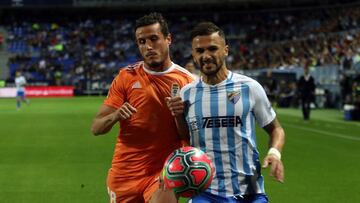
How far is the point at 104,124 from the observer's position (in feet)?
17.4

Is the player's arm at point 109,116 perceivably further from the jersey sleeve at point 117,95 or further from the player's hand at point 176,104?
the player's hand at point 176,104

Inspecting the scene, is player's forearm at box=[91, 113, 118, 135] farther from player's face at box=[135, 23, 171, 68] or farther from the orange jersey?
player's face at box=[135, 23, 171, 68]

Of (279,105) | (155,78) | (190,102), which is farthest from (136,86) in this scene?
(279,105)

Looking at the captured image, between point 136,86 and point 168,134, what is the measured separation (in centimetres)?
49

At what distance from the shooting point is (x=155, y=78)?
5.50m

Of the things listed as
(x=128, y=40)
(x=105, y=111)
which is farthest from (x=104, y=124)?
(x=128, y=40)

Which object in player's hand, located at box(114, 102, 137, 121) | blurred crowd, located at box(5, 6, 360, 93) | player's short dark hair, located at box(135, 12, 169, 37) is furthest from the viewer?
blurred crowd, located at box(5, 6, 360, 93)

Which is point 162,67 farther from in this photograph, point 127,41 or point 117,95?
point 127,41

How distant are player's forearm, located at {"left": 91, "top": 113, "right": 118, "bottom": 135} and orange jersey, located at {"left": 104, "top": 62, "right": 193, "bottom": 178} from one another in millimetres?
165

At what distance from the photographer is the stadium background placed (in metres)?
11.6

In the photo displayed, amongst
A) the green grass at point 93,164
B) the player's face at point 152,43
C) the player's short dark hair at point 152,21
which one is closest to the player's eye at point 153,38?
the player's face at point 152,43

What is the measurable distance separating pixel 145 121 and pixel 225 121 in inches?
38.6

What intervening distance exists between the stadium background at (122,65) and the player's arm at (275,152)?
4.83 metres

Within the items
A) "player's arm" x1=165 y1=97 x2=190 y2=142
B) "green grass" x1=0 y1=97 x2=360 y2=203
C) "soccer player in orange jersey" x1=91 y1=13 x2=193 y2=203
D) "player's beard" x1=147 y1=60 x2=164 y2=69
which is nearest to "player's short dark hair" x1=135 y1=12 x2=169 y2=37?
"soccer player in orange jersey" x1=91 y1=13 x2=193 y2=203
